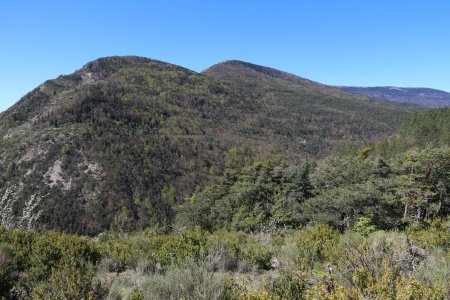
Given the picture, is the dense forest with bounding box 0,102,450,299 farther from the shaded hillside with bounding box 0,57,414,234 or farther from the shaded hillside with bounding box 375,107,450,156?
the shaded hillside with bounding box 0,57,414,234

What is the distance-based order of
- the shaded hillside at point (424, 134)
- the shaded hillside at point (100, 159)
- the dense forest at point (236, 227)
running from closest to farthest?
the dense forest at point (236, 227), the shaded hillside at point (424, 134), the shaded hillside at point (100, 159)

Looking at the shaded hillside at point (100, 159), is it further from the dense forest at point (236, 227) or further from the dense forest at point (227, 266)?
the dense forest at point (227, 266)

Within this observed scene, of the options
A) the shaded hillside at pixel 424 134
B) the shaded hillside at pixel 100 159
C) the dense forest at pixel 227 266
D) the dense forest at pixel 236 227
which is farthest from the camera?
the shaded hillside at pixel 100 159

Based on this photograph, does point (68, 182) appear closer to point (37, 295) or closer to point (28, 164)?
point (28, 164)

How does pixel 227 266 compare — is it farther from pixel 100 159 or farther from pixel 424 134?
pixel 100 159

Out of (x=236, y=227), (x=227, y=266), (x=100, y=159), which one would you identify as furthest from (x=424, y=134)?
(x=100, y=159)

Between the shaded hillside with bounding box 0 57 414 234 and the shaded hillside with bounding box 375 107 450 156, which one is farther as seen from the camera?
the shaded hillside with bounding box 0 57 414 234

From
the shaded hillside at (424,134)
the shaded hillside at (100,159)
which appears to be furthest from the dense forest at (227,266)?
the shaded hillside at (100,159)

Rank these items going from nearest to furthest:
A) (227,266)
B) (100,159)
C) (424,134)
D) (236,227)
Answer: (227,266) < (236,227) < (424,134) < (100,159)

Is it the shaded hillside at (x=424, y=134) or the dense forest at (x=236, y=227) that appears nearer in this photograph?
the dense forest at (x=236, y=227)

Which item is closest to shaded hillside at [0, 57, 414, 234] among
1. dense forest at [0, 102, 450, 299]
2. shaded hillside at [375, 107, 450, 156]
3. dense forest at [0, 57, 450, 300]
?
dense forest at [0, 57, 450, 300]

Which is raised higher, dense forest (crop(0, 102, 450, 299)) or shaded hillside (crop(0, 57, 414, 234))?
dense forest (crop(0, 102, 450, 299))

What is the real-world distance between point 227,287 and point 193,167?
149 m

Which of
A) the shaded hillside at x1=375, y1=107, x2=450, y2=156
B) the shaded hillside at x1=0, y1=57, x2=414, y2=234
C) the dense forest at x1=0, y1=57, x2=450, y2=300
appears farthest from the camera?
the shaded hillside at x1=0, y1=57, x2=414, y2=234
